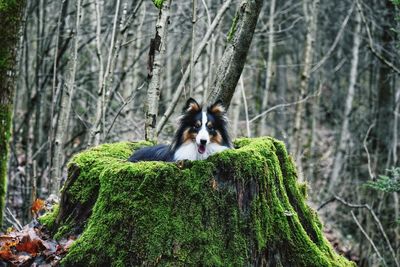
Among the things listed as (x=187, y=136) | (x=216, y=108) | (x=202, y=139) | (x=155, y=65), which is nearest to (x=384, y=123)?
(x=155, y=65)

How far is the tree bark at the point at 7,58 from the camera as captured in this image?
18.6 feet

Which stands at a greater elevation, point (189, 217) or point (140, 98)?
point (140, 98)

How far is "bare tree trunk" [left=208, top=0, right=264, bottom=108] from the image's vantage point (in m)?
7.00

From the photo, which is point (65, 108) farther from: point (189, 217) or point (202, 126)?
point (189, 217)

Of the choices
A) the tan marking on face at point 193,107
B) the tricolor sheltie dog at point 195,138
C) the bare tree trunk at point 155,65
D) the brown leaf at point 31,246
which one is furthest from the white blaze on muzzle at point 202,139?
the bare tree trunk at point 155,65

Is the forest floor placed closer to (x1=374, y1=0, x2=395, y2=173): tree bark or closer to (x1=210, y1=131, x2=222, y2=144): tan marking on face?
(x1=210, y1=131, x2=222, y2=144): tan marking on face

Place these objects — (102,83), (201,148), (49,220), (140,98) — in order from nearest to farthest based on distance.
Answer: (49,220) → (201,148) → (102,83) → (140,98)

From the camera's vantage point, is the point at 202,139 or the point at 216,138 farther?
the point at 216,138

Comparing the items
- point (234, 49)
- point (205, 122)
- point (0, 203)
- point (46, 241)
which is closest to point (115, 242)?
point (46, 241)

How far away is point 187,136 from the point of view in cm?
561

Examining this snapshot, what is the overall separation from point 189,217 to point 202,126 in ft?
4.66

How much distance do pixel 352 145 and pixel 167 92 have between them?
270 inches

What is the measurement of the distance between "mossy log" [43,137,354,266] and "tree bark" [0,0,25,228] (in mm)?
1568

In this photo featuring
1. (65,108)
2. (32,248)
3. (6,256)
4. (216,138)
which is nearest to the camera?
(6,256)
